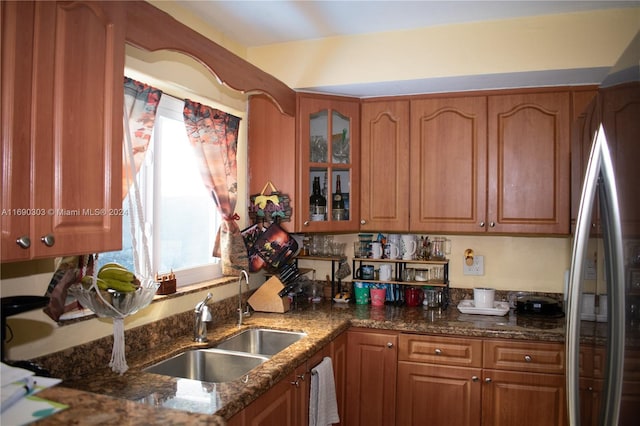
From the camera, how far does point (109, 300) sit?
1.63m

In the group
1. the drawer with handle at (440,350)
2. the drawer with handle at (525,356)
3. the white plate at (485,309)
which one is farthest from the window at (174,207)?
the drawer with handle at (525,356)

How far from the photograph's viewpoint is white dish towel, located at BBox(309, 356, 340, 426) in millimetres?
2114

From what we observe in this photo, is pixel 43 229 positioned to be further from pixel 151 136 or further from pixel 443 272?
pixel 443 272

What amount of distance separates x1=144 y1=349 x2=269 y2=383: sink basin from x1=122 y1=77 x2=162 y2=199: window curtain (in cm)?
78

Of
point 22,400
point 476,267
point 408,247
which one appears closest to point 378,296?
point 408,247

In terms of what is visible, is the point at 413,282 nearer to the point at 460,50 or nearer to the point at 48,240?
the point at 460,50

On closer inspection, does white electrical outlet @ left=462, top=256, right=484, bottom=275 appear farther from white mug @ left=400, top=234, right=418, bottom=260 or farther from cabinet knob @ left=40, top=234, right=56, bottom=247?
cabinet knob @ left=40, top=234, right=56, bottom=247

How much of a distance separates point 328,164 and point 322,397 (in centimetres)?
136

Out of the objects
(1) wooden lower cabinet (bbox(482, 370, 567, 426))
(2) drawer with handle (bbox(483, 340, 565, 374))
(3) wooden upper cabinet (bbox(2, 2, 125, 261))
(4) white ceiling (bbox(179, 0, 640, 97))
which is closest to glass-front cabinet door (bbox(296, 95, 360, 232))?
(4) white ceiling (bbox(179, 0, 640, 97))

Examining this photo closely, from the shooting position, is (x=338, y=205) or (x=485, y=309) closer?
(x=485, y=309)

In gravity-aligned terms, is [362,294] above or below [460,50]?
below

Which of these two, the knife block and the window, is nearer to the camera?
the window

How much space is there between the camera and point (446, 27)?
2521 millimetres

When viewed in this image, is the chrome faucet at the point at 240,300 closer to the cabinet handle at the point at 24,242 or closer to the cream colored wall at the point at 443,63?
the cream colored wall at the point at 443,63
